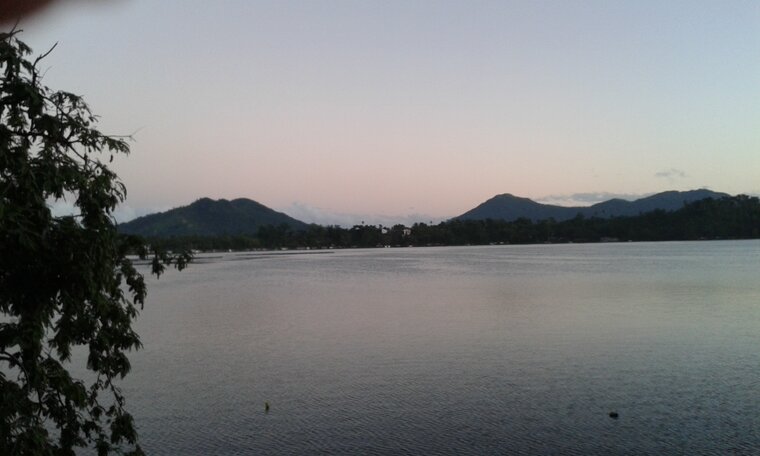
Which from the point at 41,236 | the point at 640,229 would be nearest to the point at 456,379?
the point at 41,236

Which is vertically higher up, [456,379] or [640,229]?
[640,229]

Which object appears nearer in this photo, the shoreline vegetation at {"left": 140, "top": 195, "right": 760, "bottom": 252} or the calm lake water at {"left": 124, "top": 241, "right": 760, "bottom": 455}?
the calm lake water at {"left": 124, "top": 241, "right": 760, "bottom": 455}

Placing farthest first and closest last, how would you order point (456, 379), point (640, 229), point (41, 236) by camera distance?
point (640, 229)
point (456, 379)
point (41, 236)

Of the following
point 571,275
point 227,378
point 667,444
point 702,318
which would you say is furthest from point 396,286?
point 667,444

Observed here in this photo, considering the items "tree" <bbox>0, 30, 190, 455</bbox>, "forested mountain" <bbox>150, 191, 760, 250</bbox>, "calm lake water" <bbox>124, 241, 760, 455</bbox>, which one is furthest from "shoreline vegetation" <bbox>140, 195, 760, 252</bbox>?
"tree" <bbox>0, 30, 190, 455</bbox>

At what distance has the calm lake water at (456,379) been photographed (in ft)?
36.5

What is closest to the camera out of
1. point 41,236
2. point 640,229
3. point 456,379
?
point 41,236

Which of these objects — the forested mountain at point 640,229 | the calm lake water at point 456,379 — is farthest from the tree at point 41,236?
the forested mountain at point 640,229

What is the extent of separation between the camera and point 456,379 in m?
15.4

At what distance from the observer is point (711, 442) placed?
1048cm

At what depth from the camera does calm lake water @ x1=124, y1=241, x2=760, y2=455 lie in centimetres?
1112

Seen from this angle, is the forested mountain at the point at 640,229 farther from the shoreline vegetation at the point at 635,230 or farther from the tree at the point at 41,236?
the tree at the point at 41,236

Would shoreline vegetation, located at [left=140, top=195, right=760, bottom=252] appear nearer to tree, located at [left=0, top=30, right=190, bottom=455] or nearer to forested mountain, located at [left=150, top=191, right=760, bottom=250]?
forested mountain, located at [left=150, top=191, right=760, bottom=250]

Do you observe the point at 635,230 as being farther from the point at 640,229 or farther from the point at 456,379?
the point at 456,379
